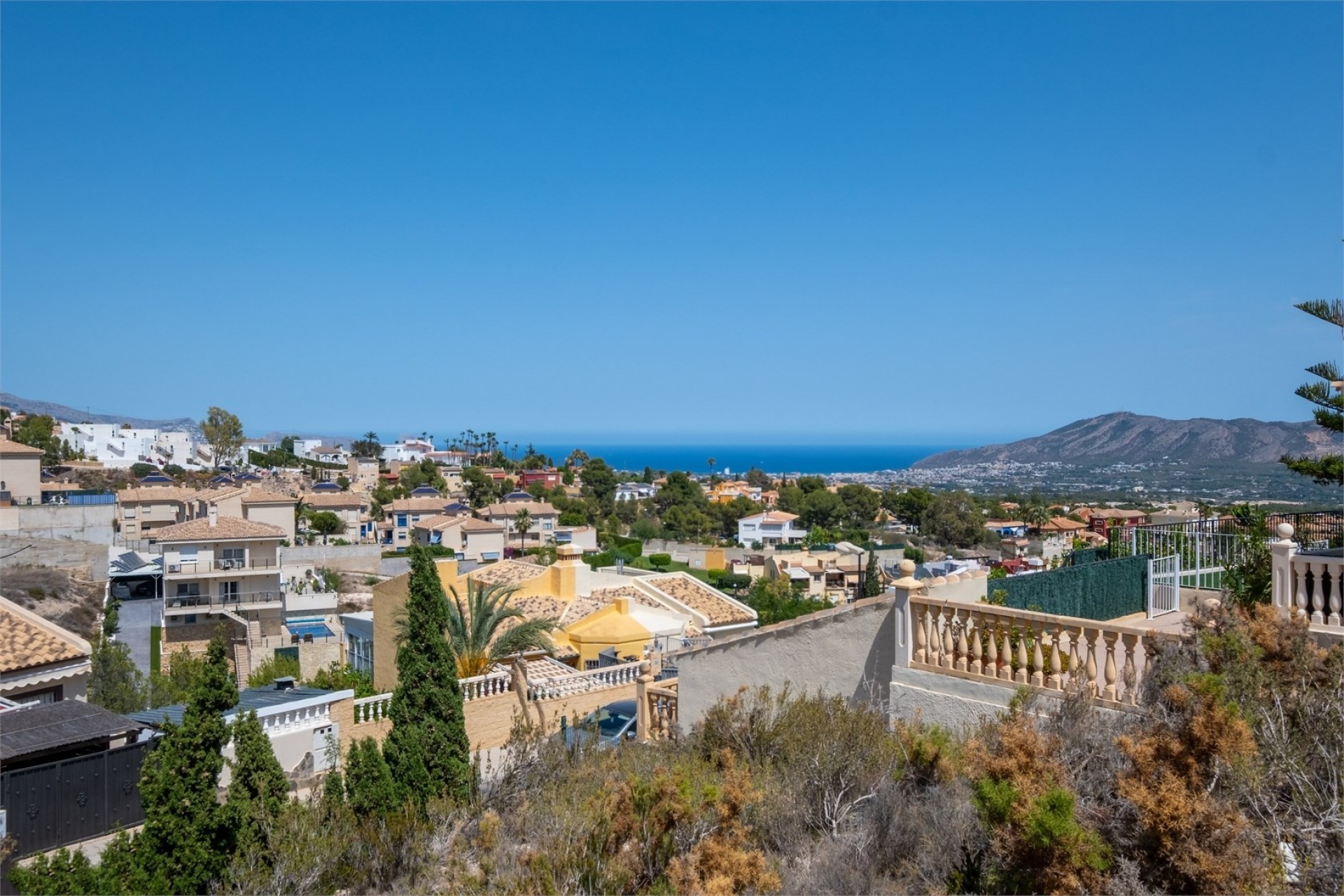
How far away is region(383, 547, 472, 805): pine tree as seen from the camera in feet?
32.2

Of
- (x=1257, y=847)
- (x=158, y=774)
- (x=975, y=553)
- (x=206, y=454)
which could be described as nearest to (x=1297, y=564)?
(x=1257, y=847)

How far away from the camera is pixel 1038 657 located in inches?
280

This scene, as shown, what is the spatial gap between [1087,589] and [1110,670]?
3002 millimetres

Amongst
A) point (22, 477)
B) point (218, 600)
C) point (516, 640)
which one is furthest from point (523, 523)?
point (516, 640)

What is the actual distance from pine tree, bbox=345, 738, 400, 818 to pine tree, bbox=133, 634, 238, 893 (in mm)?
2066

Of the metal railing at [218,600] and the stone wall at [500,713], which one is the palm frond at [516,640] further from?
the metal railing at [218,600]

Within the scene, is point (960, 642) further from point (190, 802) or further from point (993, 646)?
point (190, 802)

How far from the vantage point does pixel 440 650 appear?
10.6 m

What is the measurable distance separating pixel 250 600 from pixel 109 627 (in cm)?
858

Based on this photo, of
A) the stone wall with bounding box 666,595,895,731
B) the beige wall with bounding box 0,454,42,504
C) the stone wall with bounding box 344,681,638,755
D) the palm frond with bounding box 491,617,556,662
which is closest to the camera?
the stone wall with bounding box 666,595,895,731

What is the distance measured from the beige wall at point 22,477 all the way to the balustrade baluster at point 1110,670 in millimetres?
→ 67669

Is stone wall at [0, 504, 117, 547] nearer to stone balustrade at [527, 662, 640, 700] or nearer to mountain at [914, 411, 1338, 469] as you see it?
stone balustrade at [527, 662, 640, 700]

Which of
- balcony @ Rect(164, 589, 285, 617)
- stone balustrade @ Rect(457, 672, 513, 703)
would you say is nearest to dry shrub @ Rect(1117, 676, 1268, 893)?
stone balustrade @ Rect(457, 672, 513, 703)

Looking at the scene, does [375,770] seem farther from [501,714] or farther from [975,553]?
[975,553]
